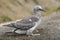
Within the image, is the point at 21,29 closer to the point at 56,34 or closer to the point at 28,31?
the point at 28,31

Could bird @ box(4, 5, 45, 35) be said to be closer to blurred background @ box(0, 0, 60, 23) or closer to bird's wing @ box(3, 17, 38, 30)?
bird's wing @ box(3, 17, 38, 30)

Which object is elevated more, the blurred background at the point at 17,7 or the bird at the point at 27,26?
the blurred background at the point at 17,7

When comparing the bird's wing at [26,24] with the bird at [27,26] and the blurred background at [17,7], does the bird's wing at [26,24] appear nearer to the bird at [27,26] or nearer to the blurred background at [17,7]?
the bird at [27,26]

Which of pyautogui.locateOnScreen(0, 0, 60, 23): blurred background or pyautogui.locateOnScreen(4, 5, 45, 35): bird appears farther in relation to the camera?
pyautogui.locateOnScreen(0, 0, 60, 23): blurred background

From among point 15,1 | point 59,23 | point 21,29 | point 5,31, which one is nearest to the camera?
point 21,29

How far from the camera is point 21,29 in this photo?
35.3ft

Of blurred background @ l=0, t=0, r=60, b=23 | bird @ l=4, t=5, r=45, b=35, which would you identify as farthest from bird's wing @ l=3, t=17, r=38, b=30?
blurred background @ l=0, t=0, r=60, b=23

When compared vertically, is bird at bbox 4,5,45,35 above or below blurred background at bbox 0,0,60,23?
below

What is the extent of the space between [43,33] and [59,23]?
1978 millimetres

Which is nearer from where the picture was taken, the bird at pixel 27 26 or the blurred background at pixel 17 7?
the bird at pixel 27 26

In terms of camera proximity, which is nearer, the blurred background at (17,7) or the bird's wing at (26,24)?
the bird's wing at (26,24)

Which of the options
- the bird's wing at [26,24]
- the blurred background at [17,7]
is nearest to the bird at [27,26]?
the bird's wing at [26,24]

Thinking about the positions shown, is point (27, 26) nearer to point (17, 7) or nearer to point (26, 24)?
point (26, 24)

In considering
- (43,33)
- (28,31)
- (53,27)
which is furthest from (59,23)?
(28,31)
